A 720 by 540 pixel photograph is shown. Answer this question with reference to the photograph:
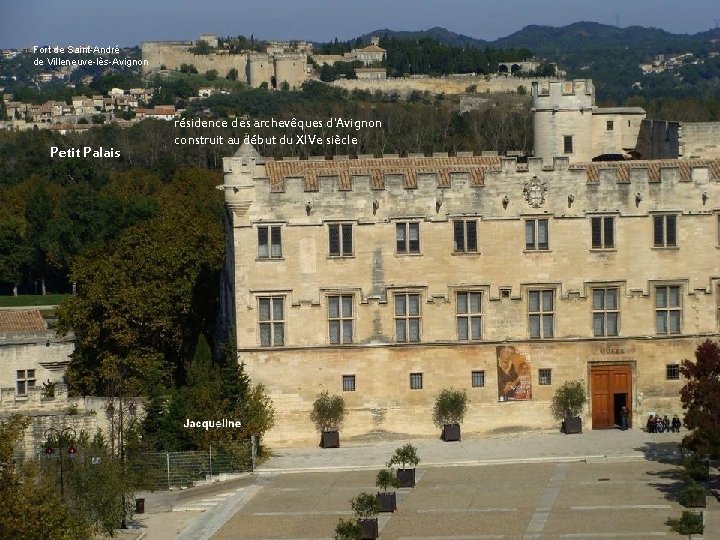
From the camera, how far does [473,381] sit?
5406cm

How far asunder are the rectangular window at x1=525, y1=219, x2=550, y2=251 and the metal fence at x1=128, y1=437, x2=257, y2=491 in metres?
10.1

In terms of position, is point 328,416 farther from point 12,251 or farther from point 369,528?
point 12,251

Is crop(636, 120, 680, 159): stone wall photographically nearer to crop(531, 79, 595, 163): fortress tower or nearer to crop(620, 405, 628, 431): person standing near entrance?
crop(531, 79, 595, 163): fortress tower

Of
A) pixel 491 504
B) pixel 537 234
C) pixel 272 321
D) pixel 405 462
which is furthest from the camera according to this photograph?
pixel 537 234

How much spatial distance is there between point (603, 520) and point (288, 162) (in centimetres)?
1689

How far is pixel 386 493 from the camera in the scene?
46.2 meters

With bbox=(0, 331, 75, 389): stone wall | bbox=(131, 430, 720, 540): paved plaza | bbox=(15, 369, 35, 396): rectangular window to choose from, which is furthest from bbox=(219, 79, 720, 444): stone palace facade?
bbox=(15, 369, 35, 396): rectangular window

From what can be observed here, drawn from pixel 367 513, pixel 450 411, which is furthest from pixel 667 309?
pixel 367 513

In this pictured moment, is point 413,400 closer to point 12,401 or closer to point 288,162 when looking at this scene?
point 288,162

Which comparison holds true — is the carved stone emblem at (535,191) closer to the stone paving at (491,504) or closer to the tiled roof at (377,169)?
the tiled roof at (377,169)

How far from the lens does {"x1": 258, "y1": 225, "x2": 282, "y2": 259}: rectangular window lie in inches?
2100

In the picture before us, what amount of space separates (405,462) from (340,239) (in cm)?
792

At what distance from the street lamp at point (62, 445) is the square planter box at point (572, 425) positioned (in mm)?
14107

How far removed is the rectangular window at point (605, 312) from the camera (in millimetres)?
54219
